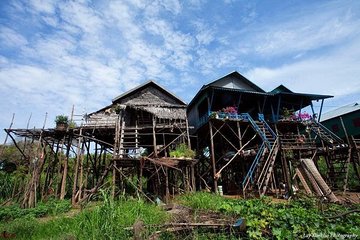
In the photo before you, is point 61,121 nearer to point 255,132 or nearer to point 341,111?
point 255,132

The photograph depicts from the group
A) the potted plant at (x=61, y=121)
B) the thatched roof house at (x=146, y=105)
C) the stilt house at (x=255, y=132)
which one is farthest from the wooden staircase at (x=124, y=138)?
the stilt house at (x=255, y=132)

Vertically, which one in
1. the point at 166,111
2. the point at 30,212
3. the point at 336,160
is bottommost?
the point at 30,212

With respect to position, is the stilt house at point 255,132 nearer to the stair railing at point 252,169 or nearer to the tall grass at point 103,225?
the stair railing at point 252,169

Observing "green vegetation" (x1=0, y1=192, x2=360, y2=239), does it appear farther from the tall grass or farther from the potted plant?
the potted plant

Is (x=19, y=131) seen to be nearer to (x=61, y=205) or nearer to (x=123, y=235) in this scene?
(x=61, y=205)

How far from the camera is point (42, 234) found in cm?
757

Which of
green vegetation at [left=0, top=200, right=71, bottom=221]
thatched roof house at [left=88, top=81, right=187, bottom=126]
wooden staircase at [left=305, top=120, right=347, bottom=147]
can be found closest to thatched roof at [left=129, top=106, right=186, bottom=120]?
thatched roof house at [left=88, top=81, right=187, bottom=126]

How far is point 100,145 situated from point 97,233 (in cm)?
1379

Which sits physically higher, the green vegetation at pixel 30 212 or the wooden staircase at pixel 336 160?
the wooden staircase at pixel 336 160

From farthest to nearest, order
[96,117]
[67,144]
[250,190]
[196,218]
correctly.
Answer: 1. [96,117]
2. [67,144]
3. [250,190]
4. [196,218]

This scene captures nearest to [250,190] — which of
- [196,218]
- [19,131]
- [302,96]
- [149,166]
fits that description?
[149,166]

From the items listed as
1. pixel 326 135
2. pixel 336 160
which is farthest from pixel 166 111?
pixel 336 160

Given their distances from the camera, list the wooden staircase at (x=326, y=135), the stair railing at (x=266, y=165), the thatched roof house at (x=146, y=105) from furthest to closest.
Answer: the thatched roof house at (x=146, y=105), the wooden staircase at (x=326, y=135), the stair railing at (x=266, y=165)

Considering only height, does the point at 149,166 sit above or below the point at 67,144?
below
